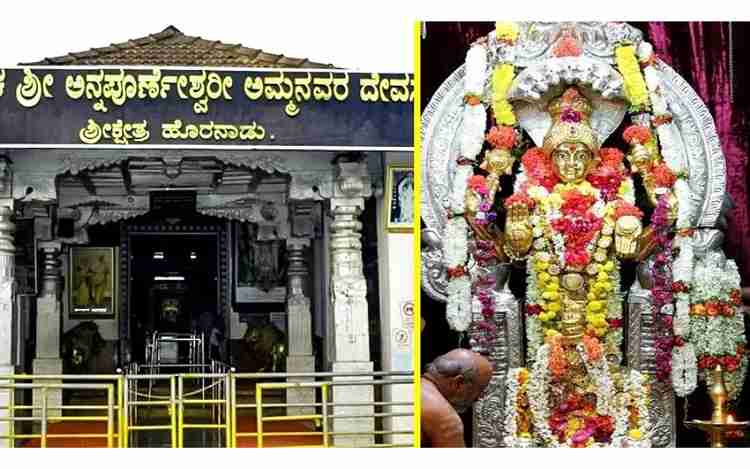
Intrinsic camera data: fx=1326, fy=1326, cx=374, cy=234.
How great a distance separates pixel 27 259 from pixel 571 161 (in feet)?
20.5

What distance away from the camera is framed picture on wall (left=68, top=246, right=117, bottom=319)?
13.2 metres

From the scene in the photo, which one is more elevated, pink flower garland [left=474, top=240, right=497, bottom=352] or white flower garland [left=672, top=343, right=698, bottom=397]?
pink flower garland [left=474, top=240, right=497, bottom=352]

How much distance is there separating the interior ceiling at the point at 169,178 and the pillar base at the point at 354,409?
1.68 meters

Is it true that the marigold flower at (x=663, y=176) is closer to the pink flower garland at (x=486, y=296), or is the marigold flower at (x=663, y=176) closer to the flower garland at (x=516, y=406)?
the pink flower garland at (x=486, y=296)

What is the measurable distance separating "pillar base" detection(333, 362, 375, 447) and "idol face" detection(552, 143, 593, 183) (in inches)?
107

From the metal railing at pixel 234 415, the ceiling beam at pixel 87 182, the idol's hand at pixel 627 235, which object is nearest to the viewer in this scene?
the idol's hand at pixel 627 235

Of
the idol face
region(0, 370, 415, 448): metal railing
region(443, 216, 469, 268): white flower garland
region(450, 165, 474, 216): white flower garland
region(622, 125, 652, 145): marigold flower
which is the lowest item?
region(0, 370, 415, 448): metal railing

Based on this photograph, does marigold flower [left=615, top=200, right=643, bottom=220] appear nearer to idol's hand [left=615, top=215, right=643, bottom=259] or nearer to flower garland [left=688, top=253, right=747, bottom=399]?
idol's hand [left=615, top=215, right=643, bottom=259]

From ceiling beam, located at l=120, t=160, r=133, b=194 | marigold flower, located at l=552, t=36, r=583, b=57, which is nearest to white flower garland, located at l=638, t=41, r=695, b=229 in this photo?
marigold flower, located at l=552, t=36, r=583, b=57

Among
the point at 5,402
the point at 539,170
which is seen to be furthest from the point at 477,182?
the point at 5,402

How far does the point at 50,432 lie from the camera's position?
1091 centimetres

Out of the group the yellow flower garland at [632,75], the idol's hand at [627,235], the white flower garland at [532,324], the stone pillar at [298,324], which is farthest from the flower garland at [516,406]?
the stone pillar at [298,324]

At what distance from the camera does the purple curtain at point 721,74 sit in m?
7.84

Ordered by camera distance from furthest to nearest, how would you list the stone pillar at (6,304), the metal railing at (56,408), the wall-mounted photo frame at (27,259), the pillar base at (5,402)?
1. the wall-mounted photo frame at (27,259)
2. the stone pillar at (6,304)
3. the pillar base at (5,402)
4. the metal railing at (56,408)
